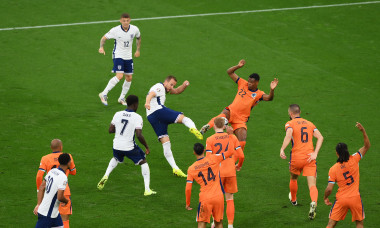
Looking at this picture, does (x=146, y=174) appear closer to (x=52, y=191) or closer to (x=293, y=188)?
(x=293, y=188)

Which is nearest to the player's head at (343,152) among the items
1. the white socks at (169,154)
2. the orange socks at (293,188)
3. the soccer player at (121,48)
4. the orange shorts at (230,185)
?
the orange socks at (293,188)

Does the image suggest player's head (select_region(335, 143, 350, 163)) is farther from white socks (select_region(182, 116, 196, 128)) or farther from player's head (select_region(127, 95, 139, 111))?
player's head (select_region(127, 95, 139, 111))

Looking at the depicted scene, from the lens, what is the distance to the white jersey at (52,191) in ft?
37.9

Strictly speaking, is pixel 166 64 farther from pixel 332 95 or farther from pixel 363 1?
pixel 363 1

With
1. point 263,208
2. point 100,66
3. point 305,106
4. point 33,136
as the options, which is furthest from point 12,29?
point 263,208

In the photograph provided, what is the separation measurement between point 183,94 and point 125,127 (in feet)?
26.5

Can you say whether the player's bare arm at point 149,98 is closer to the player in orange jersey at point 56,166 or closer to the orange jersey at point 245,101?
the orange jersey at point 245,101

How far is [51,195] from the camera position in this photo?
1163 centimetres

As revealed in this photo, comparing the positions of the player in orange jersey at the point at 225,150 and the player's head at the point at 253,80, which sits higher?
the player's head at the point at 253,80

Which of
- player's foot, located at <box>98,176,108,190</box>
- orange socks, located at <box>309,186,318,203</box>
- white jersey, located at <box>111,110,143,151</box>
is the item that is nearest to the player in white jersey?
white jersey, located at <box>111,110,143,151</box>

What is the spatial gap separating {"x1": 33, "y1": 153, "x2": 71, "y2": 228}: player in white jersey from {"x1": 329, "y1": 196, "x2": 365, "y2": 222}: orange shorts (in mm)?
5327

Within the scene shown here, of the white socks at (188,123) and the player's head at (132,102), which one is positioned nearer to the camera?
the player's head at (132,102)

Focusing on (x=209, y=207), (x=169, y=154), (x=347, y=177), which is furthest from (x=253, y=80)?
(x=209, y=207)

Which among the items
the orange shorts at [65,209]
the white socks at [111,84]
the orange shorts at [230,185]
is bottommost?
the orange shorts at [65,209]
